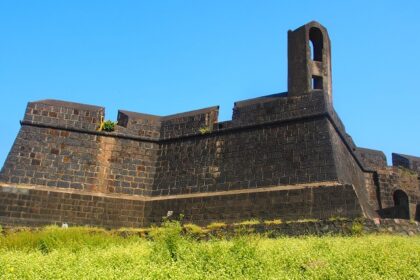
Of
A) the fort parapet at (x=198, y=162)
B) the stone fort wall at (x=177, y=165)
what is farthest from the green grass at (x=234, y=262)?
the fort parapet at (x=198, y=162)

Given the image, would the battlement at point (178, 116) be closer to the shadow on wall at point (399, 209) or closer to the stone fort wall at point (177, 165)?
the stone fort wall at point (177, 165)

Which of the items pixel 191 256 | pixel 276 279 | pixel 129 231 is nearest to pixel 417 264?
pixel 276 279

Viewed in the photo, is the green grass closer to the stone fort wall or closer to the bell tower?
the stone fort wall

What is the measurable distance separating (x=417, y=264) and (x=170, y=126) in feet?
37.2

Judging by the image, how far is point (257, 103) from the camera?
16250 millimetres

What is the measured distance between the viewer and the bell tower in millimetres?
15625

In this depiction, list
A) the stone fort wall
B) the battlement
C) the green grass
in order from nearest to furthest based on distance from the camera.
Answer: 1. the green grass
2. the stone fort wall
3. the battlement

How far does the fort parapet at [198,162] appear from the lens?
47.9 feet

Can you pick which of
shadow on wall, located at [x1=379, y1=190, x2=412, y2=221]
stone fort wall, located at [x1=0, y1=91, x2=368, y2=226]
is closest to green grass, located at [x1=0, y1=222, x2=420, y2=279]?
stone fort wall, located at [x1=0, y1=91, x2=368, y2=226]

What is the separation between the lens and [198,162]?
54.5ft

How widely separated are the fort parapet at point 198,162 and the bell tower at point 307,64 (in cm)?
4

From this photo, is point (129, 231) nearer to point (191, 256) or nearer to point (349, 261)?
point (191, 256)

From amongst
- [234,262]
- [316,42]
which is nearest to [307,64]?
[316,42]

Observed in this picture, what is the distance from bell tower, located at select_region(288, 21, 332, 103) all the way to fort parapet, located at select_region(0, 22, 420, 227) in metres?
0.04
